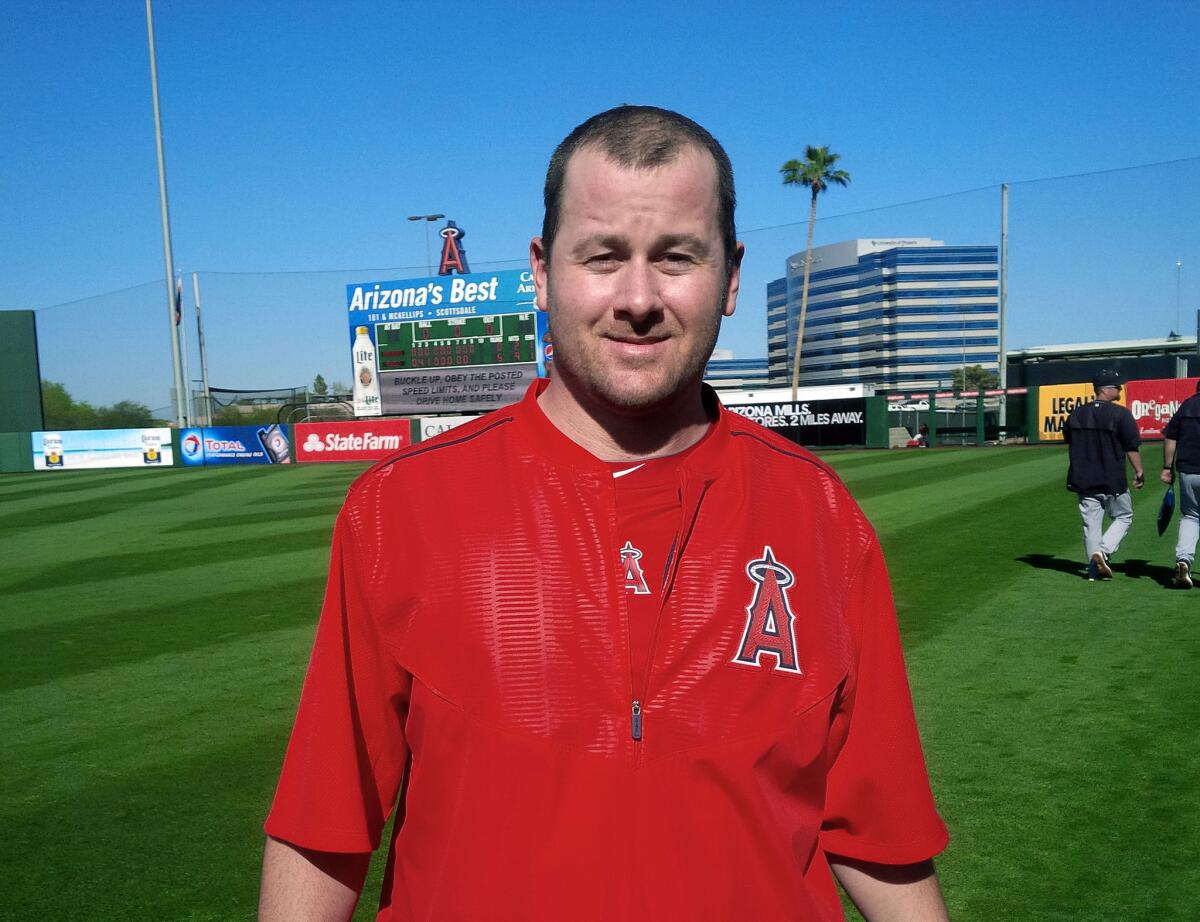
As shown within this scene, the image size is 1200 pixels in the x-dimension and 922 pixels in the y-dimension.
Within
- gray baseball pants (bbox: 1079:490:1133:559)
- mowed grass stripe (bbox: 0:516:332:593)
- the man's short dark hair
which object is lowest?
mowed grass stripe (bbox: 0:516:332:593)

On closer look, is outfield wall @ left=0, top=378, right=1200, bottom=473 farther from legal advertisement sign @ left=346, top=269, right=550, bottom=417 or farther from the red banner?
legal advertisement sign @ left=346, top=269, right=550, bottom=417

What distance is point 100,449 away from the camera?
3862 centimetres

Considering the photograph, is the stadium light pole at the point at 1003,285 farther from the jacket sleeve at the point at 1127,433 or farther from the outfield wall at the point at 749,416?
the jacket sleeve at the point at 1127,433

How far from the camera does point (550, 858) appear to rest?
1368mm

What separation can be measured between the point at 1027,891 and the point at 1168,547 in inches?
359

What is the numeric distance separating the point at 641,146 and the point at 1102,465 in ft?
30.2

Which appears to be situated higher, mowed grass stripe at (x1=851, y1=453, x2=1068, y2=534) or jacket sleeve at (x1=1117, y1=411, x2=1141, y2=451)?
jacket sleeve at (x1=1117, y1=411, x2=1141, y2=451)

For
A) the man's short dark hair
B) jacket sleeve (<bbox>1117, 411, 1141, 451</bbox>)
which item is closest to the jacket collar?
the man's short dark hair

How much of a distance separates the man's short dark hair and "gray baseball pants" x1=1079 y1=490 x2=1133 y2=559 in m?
9.03

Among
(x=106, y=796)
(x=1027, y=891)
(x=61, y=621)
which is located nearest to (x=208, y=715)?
(x=106, y=796)

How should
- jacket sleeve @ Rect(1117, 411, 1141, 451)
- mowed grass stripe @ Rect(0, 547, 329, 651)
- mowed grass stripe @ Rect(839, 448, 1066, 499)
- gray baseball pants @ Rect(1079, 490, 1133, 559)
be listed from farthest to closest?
mowed grass stripe @ Rect(839, 448, 1066, 499), gray baseball pants @ Rect(1079, 490, 1133, 559), jacket sleeve @ Rect(1117, 411, 1141, 451), mowed grass stripe @ Rect(0, 547, 329, 651)

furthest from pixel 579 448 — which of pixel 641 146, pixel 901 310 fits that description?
pixel 901 310

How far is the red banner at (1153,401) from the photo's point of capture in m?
28.5

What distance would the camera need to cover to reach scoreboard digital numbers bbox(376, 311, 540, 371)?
1471 inches
